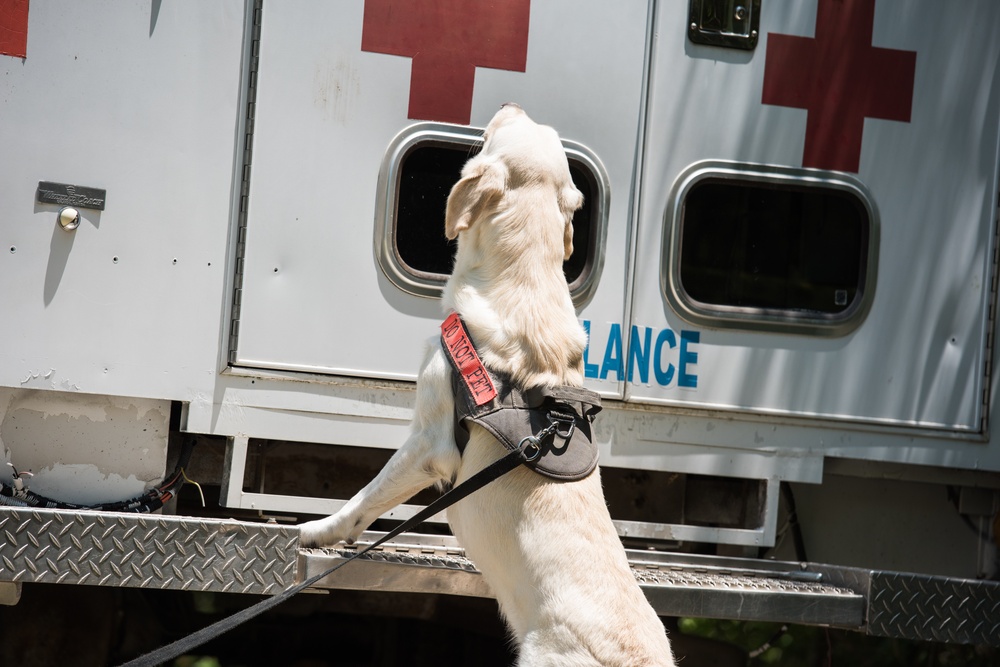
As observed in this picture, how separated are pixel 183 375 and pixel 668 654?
170cm

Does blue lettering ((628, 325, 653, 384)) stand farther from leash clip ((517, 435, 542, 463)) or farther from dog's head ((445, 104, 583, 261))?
leash clip ((517, 435, 542, 463))

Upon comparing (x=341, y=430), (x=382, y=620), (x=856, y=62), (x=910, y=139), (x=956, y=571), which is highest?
(x=856, y=62)

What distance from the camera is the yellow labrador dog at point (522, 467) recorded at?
2.28 m

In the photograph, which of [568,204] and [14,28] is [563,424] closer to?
[568,204]

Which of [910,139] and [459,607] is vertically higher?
[910,139]

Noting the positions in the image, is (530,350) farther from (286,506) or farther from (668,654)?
(286,506)

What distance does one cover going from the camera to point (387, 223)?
3051 millimetres

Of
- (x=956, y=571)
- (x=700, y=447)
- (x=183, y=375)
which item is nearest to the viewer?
(x=183, y=375)

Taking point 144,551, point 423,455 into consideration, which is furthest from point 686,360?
point 144,551

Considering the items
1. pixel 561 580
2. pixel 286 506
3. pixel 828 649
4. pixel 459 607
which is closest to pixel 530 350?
pixel 561 580

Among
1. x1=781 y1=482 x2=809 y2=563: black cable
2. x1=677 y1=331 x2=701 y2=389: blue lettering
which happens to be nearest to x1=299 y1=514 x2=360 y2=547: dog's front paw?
x1=677 y1=331 x2=701 y2=389: blue lettering

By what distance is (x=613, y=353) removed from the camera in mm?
3191

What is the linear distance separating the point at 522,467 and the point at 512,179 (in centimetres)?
84

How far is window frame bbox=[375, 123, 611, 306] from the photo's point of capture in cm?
304
